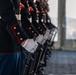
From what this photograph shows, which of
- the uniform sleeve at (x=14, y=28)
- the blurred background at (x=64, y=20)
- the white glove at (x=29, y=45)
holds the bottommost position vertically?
the blurred background at (x=64, y=20)

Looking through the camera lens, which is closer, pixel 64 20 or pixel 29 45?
pixel 29 45

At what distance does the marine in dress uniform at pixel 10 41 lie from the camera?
2006 mm

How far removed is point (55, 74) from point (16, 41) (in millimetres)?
3477

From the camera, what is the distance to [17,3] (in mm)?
2209

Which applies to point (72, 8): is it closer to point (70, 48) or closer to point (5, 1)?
point (70, 48)

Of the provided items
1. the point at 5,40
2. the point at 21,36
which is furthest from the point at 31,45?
the point at 5,40

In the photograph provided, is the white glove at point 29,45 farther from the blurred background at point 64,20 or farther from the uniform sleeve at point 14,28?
the blurred background at point 64,20

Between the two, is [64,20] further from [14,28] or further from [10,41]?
[14,28]

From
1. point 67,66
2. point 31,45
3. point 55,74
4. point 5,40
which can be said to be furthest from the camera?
point 67,66

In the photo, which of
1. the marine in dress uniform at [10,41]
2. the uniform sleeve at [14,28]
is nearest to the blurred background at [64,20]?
the marine in dress uniform at [10,41]

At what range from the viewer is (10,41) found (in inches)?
85.3

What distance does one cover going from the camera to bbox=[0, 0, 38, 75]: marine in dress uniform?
2006 millimetres

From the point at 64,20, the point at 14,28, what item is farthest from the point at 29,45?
the point at 64,20

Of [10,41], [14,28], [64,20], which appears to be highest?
[14,28]
